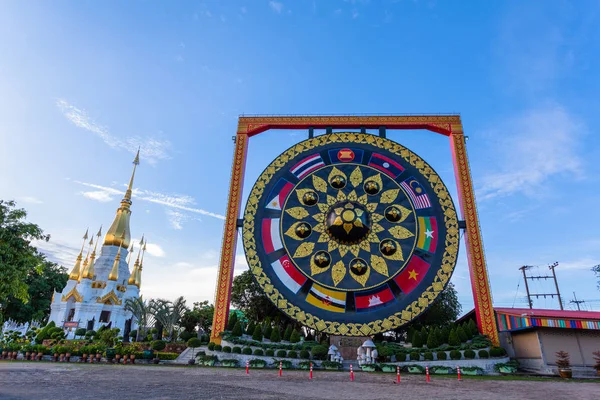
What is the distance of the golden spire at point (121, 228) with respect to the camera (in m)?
42.1

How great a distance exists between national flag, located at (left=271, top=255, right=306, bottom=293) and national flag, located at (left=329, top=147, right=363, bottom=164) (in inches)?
299

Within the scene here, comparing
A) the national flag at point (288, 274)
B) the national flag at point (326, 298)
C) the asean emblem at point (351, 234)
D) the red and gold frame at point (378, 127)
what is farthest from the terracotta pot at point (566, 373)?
the national flag at point (288, 274)

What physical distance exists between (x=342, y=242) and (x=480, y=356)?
908 cm

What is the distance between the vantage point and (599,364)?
14578 mm

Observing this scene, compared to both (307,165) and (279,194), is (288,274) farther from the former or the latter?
(307,165)

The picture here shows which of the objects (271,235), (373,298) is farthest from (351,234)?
(271,235)

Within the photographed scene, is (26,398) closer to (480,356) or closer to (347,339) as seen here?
(347,339)

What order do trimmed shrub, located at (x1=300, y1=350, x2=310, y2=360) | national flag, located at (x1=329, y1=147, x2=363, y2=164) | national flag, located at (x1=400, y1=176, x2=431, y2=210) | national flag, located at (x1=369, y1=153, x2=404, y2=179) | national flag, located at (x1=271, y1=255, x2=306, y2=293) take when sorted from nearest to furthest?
trimmed shrub, located at (x1=300, y1=350, x2=310, y2=360)
national flag, located at (x1=271, y1=255, x2=306, y2=293)
national flag, located at (x1=400, y1=176, x2=431, y2=210)
national flag, located at (x1=369, y1=153, x2=404, y2=179)
national flag, located at (x1=329, y1=147, x2=363, y2=164)

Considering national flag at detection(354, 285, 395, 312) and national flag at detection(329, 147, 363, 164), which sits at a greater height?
national flag at detection(329, 147, 363, 164)

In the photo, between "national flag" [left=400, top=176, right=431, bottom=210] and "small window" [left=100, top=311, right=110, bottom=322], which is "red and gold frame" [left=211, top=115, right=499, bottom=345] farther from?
"small window" [left=100, top=311, right=110, bottom=322]

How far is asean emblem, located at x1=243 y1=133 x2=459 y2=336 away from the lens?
1898 centimetres

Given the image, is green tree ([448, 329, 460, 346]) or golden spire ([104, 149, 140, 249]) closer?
green tree ([448, 329, 460, 346])

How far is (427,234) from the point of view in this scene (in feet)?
66.7

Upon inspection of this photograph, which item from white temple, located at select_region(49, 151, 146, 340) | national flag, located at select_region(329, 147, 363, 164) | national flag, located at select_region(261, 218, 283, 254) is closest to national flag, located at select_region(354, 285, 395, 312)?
national flag, located at select_region(261, 218, 283, 254)
